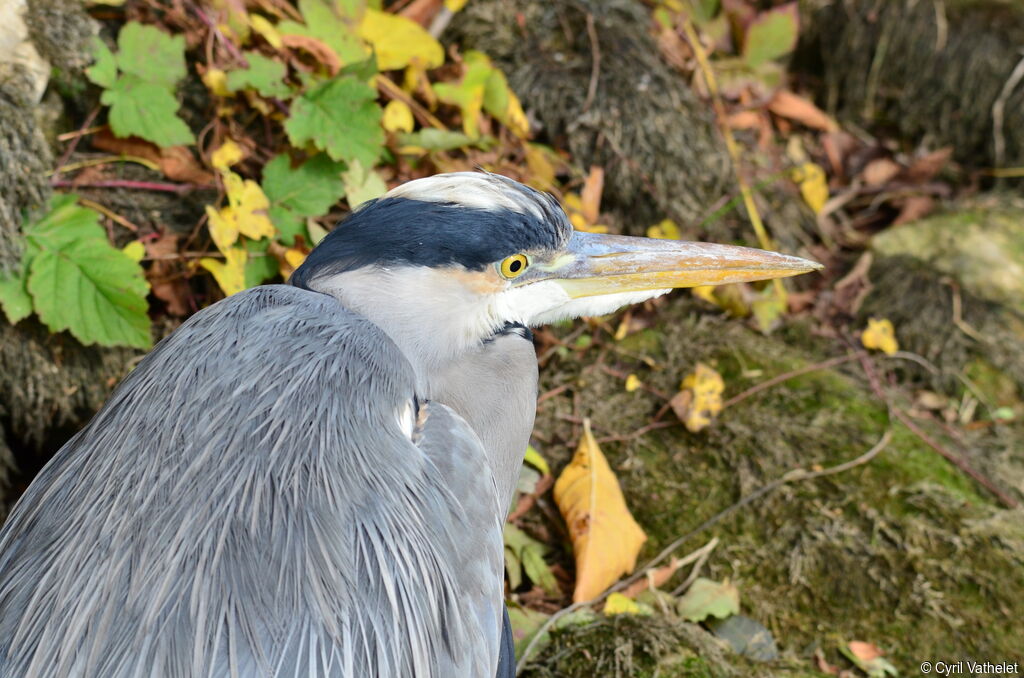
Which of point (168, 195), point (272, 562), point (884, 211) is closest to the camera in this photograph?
point (272, 562)

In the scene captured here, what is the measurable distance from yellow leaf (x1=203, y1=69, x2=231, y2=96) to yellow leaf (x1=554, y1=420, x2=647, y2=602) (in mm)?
1432

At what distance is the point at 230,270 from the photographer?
2445 millimetres

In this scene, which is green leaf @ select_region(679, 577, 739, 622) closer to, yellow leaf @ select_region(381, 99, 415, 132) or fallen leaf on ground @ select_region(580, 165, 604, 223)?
fallen leaf on ground @ select_region(580, 165, 604, 223)

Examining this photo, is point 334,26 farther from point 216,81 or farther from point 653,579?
point 653,579

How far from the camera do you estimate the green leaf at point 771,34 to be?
3.65 m

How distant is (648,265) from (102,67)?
5.06 feet

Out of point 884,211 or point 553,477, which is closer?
point 553,477

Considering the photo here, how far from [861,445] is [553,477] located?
980mm

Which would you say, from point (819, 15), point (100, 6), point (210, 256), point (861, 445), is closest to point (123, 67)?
point (100, 6)

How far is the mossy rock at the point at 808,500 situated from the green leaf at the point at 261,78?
1.20 meters

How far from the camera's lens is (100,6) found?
258cm

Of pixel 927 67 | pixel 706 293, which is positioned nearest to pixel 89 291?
pixel 706 293

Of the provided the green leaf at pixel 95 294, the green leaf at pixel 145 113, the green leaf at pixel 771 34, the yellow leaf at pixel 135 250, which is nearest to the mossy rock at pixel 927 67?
the green leaf at pixel 771 34

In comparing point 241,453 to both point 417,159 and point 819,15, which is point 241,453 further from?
point 819,15
